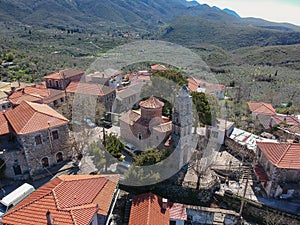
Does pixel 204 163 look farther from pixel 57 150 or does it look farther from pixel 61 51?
pixel 61 51

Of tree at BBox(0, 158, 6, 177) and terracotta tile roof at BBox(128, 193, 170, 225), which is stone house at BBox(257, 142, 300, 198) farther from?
tree at BBox(0, 158, 6, 177)

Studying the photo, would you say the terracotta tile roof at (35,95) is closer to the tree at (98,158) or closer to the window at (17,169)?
the window at (17,169)

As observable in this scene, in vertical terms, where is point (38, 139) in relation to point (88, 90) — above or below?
below

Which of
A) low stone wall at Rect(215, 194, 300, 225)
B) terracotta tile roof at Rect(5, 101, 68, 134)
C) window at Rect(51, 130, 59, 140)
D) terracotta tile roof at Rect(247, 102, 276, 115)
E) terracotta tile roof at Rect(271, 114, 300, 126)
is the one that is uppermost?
terracotta tile roof at Rect(5, 101, 68, 134)

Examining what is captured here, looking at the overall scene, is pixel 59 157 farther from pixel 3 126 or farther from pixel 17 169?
pixel 3 126

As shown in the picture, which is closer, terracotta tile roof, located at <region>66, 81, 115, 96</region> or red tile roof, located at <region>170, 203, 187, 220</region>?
red tile roof, located at <region>170, 203, 187, 220</region>

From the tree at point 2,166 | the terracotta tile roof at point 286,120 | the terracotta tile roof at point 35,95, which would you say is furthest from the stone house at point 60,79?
the terracotta tile roof at point 286,120

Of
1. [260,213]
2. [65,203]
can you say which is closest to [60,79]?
[65,203]

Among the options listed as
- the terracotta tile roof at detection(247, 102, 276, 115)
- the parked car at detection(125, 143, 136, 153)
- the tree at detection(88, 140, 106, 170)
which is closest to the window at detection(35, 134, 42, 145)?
the tree at detection(88, 140, 106, 170)
